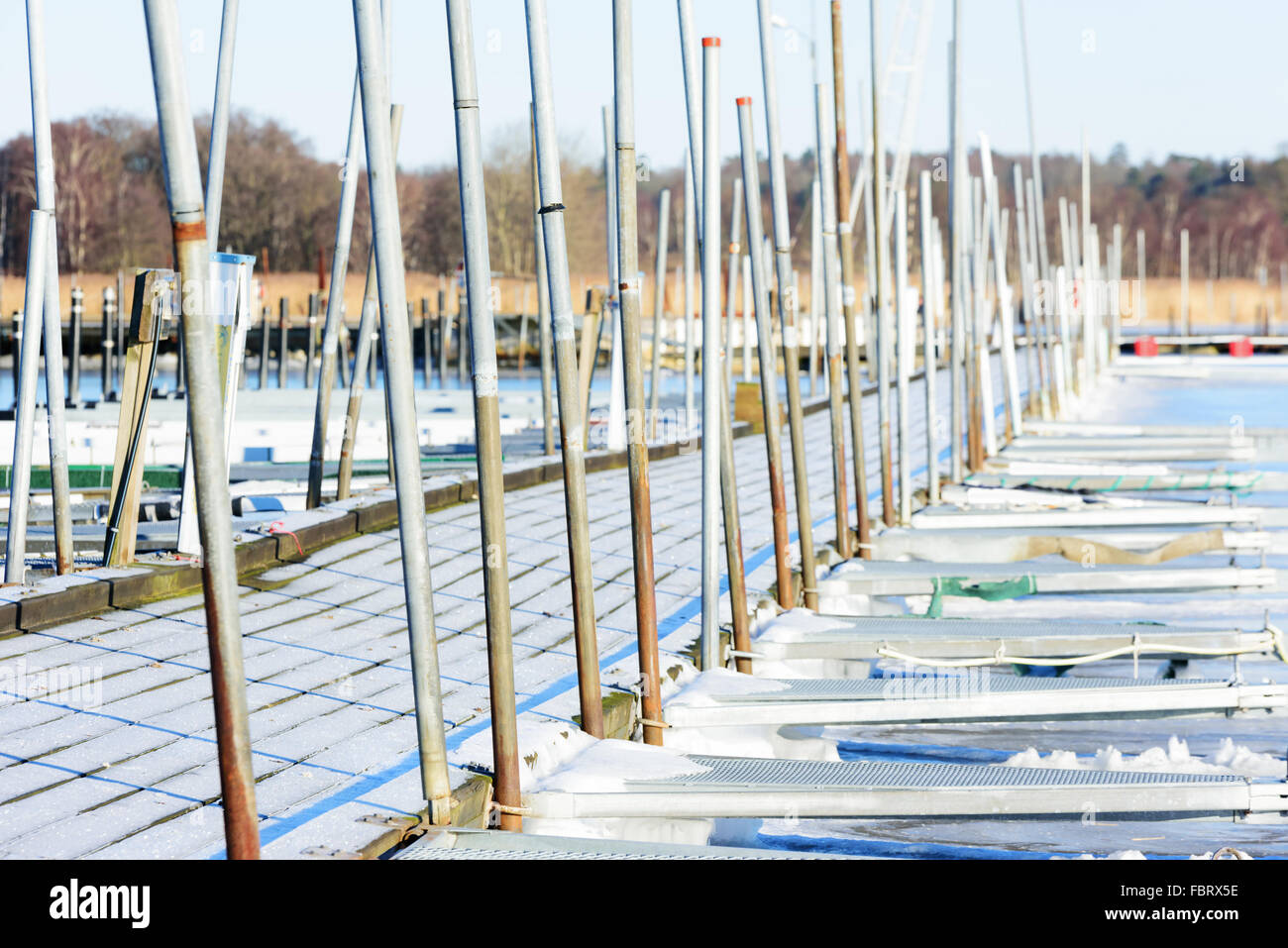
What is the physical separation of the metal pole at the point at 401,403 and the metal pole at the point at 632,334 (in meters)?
1.20

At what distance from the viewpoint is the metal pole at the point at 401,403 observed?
3.54 meters

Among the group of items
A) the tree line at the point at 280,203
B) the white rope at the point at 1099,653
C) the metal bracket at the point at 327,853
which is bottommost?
the white rope at the point at 1099,653

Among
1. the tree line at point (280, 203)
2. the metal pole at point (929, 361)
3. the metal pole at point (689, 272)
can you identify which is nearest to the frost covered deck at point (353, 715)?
the metal pole at point (929, 361)

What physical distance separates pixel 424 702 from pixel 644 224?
265 ft

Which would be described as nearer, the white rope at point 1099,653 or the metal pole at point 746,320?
the white rope at point 1099,653

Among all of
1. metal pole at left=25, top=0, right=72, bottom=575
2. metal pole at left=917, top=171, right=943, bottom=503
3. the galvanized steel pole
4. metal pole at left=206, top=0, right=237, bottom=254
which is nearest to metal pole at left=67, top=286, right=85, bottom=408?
metal pole at left=917, top=171, right=943, bottom=503

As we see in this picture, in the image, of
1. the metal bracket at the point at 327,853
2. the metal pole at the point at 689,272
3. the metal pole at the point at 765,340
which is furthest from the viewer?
the metal pole at the point at 689,272

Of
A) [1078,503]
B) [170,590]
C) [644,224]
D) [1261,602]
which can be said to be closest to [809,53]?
[1078,503]

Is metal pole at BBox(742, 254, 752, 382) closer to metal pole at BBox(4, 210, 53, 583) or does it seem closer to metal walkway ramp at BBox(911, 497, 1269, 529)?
metal walkway ramp at BBox(911, 497, 1269, 529)

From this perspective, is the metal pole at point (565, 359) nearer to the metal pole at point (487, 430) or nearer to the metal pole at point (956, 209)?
the metal pole at point (487, 430)

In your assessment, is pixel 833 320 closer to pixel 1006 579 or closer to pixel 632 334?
pixel 1006 579

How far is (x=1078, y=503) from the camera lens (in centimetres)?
1123

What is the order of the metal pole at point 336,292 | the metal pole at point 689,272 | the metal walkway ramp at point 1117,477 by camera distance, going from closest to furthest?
the metal pole at point 336,292
the metal pole at point 689,272
the metal walkway ramp at point 1117,477

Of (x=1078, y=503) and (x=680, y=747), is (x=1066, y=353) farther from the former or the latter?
(x=680, y=747)
